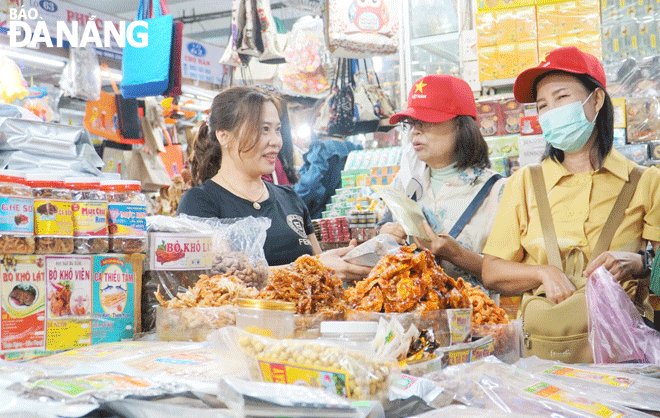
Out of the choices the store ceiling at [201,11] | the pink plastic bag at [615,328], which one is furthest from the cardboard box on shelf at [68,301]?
the store ceiling at [201,11]

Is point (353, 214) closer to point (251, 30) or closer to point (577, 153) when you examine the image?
point (251, 30)

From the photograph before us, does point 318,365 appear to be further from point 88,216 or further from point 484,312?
point 88,216

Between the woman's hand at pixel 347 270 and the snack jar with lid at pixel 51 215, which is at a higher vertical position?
the snack jar with lid at pixel 51 215

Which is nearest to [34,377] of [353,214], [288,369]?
[288,369]

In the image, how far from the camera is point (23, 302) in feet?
4.49

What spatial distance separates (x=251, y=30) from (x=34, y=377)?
164 inches

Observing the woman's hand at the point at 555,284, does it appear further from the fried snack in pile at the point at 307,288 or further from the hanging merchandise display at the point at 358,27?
the hanging merchandise display at the point at 358,27

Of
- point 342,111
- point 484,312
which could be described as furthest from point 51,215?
point 342,111

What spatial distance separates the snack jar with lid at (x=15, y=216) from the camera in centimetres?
133

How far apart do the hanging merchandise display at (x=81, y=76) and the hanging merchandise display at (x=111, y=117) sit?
0.10 meters

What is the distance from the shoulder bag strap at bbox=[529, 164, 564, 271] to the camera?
2.12 meters

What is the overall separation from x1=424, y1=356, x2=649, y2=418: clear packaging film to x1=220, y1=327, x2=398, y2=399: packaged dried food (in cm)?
11

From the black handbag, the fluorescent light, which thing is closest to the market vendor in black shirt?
the black handbag

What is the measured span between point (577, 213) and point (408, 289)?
1170 millimetres
